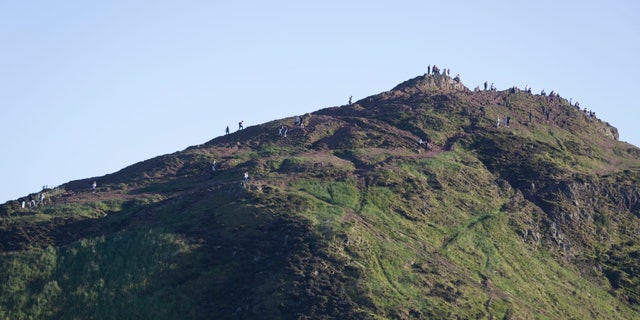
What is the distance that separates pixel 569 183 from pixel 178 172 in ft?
187

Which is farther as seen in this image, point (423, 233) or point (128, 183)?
point (128, 183)

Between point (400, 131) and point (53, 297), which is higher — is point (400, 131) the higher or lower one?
the higher one

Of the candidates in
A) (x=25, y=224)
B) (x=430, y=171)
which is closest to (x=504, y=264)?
(x=430, y=171)

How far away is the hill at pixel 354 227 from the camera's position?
84.8m

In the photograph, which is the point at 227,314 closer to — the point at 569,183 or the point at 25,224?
the point at 25,224

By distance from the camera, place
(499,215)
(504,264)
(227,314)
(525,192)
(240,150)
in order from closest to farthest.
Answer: (227,314), (504,264), (499,215), (525,192), (240,150)

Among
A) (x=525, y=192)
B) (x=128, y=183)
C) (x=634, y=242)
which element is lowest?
(x=634, y=242)

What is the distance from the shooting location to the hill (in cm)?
8475

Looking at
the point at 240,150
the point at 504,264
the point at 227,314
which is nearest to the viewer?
the point at 227,314

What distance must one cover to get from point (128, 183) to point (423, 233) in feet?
153

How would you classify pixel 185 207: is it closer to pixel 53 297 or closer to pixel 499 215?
pixel 53 297

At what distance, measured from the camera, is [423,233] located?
100375mm

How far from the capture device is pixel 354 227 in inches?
3711

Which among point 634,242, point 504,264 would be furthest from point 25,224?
point 634,242
